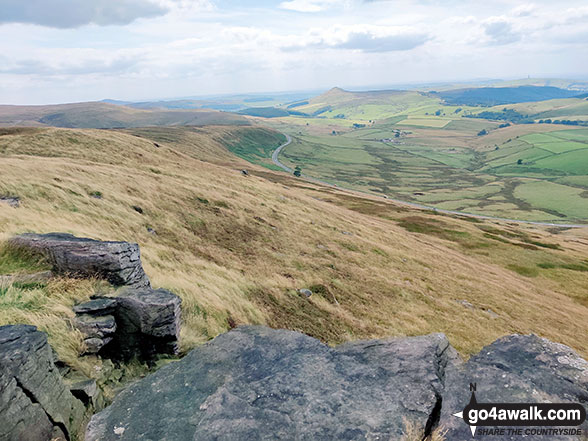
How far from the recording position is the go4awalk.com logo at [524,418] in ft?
30.6

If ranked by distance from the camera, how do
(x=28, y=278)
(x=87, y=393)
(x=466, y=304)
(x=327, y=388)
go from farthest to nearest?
(x=466, y=304), (x=28, y=278), (x=327, y=388), (x=87, y=393)

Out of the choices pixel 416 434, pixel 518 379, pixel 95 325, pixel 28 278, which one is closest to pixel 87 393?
pixel 95 325

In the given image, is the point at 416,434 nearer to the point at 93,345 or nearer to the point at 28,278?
the point at 93,345

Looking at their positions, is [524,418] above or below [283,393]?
below

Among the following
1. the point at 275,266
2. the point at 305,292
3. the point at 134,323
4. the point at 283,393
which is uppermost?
the point at 134,323

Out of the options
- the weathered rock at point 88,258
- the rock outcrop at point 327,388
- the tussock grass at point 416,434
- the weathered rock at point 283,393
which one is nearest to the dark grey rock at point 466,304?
the rock outcrop at point 327,388

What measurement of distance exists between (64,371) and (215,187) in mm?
47053

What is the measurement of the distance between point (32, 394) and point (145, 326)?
440 centimetres

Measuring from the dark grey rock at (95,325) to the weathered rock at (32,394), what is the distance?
83.7 inches

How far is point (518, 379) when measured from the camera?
1105 cm

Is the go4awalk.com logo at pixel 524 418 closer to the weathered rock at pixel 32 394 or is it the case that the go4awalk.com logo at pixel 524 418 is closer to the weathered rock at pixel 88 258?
the weathered rock at pixel 32 394

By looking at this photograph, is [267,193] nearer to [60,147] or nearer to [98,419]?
[60,147]

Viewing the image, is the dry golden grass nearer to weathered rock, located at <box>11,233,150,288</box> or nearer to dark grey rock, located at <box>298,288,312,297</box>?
dark grey rock, located at <box>298,288,312,297</box>

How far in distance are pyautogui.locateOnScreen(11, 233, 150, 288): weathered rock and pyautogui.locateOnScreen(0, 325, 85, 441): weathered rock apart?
16.5ft
